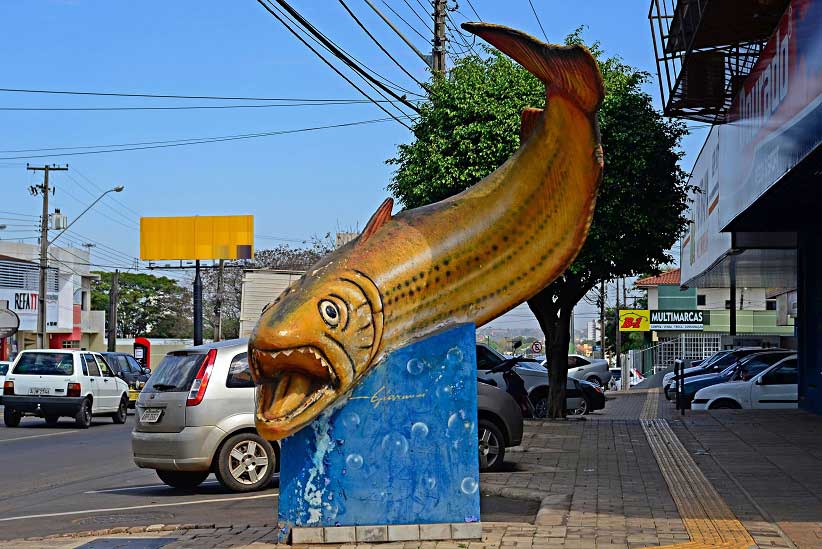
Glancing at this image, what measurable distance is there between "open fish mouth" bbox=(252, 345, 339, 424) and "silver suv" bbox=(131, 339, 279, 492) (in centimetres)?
379

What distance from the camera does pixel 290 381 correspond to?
7711 mm

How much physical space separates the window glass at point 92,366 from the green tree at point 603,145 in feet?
28.2

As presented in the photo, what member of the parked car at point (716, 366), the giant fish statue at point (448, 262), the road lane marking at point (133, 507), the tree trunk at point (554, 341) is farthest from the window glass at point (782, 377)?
the giant fish statue at point (448, 262)

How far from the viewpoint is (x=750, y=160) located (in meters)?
14.6

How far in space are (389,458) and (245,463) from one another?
4239mm

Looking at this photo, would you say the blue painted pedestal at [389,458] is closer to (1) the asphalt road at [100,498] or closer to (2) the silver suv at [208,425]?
(1) the asphalt road at [100,498]

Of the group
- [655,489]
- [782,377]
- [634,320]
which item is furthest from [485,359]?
[634,320]

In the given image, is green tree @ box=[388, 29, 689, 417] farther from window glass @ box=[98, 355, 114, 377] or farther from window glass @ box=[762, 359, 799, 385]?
window glass @ box=[98, 355, 114, 377]

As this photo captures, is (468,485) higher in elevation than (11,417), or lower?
higher

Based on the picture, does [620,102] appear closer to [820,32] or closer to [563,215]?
[820,32]

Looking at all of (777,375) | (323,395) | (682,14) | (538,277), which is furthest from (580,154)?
(777,375)

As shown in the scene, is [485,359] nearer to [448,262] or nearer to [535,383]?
[535,383]

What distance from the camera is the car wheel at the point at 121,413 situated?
25562 mm

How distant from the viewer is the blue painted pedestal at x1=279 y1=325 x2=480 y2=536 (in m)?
7.66
